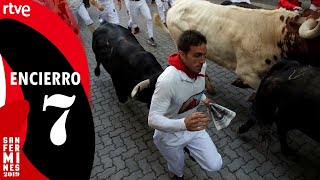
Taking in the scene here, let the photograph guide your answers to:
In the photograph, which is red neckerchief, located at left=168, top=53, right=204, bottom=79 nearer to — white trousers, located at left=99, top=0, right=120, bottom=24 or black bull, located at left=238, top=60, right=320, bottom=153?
black bull, located at left=238, top=60, right=320, bottom=153

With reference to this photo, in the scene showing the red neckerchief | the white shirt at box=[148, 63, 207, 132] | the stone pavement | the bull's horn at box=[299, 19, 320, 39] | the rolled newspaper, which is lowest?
A: the stone pavement

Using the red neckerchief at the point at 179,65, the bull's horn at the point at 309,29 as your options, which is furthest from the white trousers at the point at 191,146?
the bull's horn at the point at 309,29

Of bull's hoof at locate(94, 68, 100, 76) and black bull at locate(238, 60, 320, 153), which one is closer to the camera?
black bull at locate(238, 60, 320, 153)

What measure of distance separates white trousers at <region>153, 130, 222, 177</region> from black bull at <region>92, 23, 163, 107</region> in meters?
0.70

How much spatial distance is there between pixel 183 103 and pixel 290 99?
1.21m

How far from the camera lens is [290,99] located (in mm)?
3117

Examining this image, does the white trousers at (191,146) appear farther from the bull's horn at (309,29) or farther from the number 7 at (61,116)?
the bull's horn at (309,29)

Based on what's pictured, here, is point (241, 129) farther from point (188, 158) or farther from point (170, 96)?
point (170, 96)

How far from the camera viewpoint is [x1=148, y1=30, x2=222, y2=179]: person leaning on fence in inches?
94.5

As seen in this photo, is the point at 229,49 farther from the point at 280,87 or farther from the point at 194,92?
the point at 194,92

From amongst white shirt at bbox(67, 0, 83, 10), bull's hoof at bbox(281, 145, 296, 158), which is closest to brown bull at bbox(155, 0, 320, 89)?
bull's hoof at bbox(281, 145, 296, 158)

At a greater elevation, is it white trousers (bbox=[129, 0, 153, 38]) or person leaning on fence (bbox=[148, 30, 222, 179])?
white trousers (bbox=[129, 0, 153, 38])

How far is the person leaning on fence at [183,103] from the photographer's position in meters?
2.40

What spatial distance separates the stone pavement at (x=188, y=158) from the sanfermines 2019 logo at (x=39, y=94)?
959 millimetres
